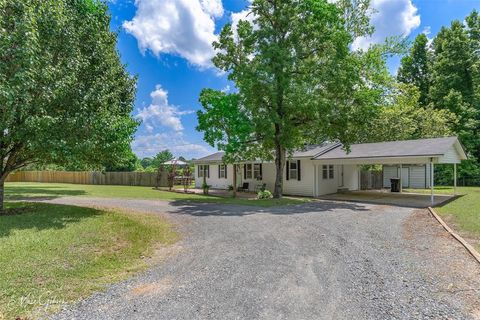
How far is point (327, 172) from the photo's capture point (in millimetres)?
19750

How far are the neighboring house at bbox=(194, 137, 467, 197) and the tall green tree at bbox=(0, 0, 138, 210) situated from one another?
1126 cm

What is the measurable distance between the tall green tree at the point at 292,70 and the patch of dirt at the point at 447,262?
8103 mm

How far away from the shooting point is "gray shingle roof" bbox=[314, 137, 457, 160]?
14.2 metres

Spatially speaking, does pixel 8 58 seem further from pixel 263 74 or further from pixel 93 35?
pixel 263 74

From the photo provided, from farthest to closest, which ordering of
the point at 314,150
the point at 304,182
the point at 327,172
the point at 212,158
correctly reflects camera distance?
1. the point at 212,158
2. the point at 327,172
3. the point at 314,150
4. the point at 304,182

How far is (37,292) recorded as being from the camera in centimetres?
427

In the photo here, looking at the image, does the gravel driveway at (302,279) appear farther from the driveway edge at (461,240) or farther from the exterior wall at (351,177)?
the exterior wall at (351,177)

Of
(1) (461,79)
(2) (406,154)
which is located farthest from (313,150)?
(1) (461,79)

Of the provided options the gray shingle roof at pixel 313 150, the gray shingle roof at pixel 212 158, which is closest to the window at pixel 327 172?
the gray shingle roof at pixel 313 150

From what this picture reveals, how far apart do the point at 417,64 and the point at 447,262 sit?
38.3m

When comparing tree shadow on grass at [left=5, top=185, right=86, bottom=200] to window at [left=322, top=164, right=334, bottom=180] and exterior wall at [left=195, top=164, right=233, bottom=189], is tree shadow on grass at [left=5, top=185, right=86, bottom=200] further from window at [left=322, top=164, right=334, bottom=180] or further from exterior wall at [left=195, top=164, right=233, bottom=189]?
window at [left=322, top=164, right=334, bottom=180]

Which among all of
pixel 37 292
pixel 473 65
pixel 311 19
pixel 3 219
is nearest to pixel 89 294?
pixel 37 292

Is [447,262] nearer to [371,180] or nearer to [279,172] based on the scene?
[279,172]

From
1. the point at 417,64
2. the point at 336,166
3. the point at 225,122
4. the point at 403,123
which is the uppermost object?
the point at 417,64
